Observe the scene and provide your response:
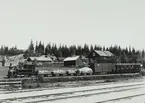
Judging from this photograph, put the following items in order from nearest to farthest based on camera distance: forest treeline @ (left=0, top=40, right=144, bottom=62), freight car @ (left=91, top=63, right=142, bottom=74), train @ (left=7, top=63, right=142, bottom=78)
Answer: train @ (left=7, top=63, right=142, bottom=78) → freight car @ (left=91, top=63, right=142, bottom=74) → forest treeline @ (left=0, top=40, right=144, bottom=62)

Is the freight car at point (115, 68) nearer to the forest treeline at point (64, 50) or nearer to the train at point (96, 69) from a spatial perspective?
the train at point (96, 69)

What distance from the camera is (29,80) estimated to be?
78.9ft

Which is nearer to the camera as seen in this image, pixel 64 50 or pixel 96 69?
pixel 96 69

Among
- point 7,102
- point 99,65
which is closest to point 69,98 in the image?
point 7,102

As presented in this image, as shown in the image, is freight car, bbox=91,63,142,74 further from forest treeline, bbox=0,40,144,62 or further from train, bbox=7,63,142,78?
forest treeline, bbox=0,40,144,62

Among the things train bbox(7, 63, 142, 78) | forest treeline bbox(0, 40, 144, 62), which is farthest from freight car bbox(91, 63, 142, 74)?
forest treeline bbox(0, 40, 144, 62)

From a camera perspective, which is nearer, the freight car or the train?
the train

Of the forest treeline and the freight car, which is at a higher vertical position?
the forest treeline

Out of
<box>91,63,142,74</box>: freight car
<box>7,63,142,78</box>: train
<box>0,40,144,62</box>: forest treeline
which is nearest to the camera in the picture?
<box>7,63,142,78</box>: train

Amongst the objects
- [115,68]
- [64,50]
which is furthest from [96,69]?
[64,50]

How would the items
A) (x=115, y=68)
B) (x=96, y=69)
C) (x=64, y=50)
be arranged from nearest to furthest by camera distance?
(x=96, y=69)
(x=115, y=68)
(x=64, y=50)

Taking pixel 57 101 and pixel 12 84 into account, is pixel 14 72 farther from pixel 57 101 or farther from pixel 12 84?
pixel 57 101

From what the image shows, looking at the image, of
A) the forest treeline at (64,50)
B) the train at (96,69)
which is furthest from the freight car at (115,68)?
the forest treeline at (64,50)

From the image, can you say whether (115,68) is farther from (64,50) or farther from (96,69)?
(64,50)
